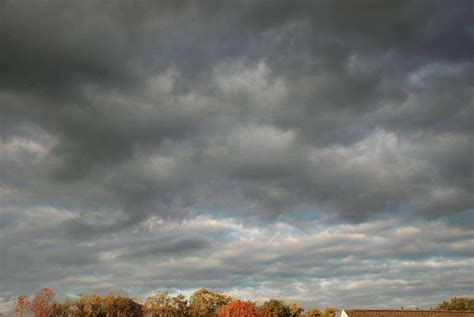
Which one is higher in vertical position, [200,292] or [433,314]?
[200,292]

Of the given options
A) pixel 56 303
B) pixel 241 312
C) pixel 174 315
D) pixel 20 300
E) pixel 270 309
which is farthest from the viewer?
pixel 270 309

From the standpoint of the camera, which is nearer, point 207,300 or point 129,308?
point 129,308

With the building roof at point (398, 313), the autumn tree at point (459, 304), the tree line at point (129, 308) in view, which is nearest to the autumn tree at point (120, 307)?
the tree line at point (129, 308)

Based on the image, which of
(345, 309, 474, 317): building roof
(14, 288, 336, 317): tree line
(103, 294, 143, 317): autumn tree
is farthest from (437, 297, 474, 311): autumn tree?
(103, 294, 143, 317): autumn tree

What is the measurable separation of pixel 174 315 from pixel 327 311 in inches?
1456

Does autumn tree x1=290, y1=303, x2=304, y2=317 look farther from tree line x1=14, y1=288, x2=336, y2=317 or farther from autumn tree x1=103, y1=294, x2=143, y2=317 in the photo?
autumn tree x1=103, y1=294, x2=143, y2=317

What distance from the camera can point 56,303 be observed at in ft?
256

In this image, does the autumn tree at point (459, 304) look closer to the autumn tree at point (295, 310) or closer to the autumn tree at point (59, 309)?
the autumn tree at point (295, 310)

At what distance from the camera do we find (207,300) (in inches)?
3979

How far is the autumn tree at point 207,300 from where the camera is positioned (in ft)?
321

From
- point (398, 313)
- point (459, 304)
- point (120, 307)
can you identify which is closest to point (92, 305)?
point (120, 307)

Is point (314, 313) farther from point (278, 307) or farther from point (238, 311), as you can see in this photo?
point (238, 311)

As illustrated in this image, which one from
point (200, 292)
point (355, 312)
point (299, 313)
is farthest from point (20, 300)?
point (355, 312)

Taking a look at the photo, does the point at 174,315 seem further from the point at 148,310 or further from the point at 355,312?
the point at 355,312
